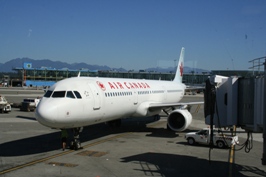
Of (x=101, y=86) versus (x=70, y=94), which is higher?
(x=101, y=86)

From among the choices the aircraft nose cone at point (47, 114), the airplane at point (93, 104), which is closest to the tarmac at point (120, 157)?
the airplane at point (93, 104)

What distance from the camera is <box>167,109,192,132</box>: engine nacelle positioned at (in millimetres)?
21797

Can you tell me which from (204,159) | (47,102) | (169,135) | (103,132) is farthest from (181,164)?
(103,132)

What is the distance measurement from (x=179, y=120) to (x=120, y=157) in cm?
825

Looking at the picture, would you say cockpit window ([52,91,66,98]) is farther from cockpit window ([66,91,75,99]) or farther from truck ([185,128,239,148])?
truck ([185,128,239,148])

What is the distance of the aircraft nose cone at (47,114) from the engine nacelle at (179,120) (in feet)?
33.0

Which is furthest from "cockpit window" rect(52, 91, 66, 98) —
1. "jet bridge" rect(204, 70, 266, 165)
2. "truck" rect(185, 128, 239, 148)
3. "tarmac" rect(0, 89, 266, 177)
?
"truck" rect(185, 128, 239, 148)

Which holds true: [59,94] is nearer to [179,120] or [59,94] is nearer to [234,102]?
[234,102]

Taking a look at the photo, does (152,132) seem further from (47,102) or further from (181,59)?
(181,59)

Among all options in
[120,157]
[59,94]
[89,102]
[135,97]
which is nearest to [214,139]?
[120,157]

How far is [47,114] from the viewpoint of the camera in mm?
14094

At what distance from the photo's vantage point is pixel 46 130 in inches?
937

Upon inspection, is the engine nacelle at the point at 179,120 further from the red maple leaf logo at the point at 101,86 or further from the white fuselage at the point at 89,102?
the red maple leaf logo at the point at 101,86

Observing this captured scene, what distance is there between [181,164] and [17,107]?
3438 centimetres
